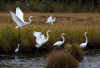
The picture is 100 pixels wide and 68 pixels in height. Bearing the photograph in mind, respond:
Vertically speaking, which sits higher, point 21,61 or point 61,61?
point 61,61

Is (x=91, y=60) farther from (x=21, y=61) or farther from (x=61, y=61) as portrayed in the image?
(x=21, y=61)

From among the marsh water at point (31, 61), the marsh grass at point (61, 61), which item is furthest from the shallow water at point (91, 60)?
the marsh grass at point (61, 61)

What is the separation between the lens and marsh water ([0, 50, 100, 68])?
356 inches

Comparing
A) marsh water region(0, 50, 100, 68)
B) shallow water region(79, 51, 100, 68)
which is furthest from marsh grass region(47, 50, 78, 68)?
shallow water region(79, 51, 100, 68)

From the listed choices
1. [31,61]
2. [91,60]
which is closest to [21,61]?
[31,61]

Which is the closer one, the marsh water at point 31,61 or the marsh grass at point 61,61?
the marsh grass at point 61,61

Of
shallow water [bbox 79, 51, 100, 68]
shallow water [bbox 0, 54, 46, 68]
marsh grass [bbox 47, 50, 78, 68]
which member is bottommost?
shallow water [bbox 79, 51, 100, 68]

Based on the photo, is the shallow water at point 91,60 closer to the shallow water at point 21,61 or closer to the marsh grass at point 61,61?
the marsh grass at point 61,61

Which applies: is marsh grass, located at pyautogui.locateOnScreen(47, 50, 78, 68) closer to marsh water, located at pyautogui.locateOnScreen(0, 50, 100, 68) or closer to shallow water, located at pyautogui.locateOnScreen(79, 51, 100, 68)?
marsh water, located at pyautogui.locateOnScreen(0, 50, 100, 68)

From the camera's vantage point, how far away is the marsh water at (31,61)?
9.04 m

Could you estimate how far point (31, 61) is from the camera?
9.77m

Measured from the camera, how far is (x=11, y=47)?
11.2 meters

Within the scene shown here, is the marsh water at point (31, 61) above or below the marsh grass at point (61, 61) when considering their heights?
below

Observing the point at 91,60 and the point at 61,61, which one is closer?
the point at 61,61
